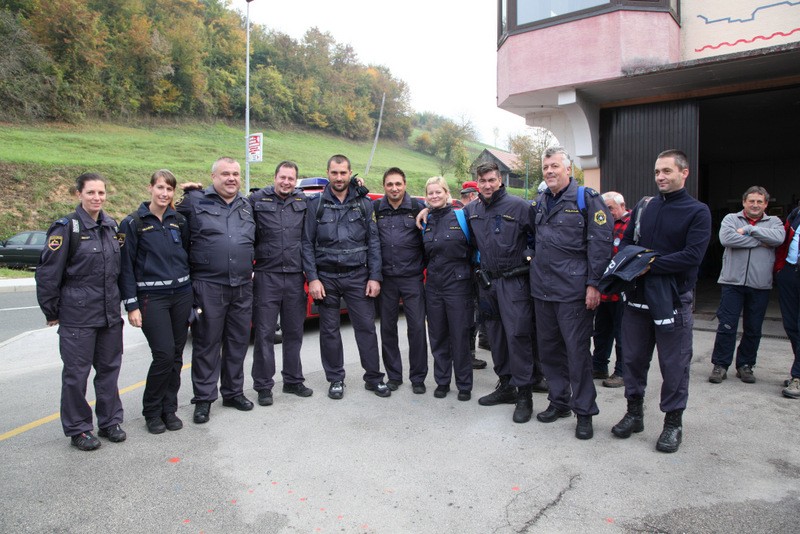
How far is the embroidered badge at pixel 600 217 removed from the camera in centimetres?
385

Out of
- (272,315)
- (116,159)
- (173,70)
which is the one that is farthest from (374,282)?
(173,70)

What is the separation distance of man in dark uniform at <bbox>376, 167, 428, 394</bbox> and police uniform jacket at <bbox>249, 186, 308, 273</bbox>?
0.78 metres

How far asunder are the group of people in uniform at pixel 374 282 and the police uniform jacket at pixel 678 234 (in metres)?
0.01

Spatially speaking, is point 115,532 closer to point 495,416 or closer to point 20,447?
point 20,447

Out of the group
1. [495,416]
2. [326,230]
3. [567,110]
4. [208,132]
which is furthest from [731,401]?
[208,132]

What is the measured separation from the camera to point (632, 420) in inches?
153

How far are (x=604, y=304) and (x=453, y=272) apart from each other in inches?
62.1

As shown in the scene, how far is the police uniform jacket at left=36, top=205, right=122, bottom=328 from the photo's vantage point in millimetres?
3555

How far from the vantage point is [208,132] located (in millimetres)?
41312

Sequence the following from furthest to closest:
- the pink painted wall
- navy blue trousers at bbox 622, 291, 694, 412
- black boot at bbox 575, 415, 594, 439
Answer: the pink painted wall
black boot at bbox 575, 415, 594, 439
navy blue trousers at bbox 622, 291, 694, 412

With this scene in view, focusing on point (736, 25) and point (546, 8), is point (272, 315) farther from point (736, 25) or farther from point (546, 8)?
point (736, 25)

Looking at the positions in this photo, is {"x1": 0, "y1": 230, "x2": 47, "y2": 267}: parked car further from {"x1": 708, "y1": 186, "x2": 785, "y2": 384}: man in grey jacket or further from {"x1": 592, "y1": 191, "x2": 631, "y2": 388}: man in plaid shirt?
{"x1": 708, "y1": 186, "x2": 785, "y2": 384}: man in grey jacket

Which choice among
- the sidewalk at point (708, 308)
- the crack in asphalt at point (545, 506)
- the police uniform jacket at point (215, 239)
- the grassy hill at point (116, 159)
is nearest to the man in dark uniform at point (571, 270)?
the crack in asphalt at point (545, 506)

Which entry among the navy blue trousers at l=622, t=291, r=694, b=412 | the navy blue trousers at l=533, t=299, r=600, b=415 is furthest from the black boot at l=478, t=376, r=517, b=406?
the navy blue trousers at l=622, t=291, r=694, b=412
